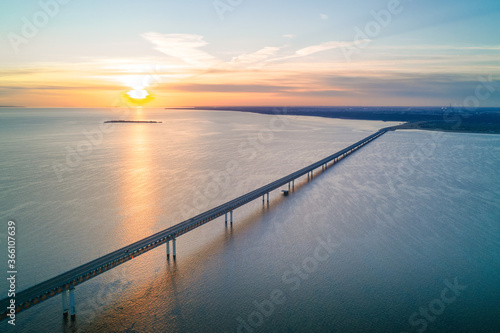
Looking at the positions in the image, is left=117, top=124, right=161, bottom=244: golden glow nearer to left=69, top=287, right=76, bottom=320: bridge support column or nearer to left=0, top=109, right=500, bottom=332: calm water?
left=0, top=109, right=500, bottom=332: calm water

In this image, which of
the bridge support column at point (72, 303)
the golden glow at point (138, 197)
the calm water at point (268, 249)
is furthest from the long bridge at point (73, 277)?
the golden glow at point (138, 197)

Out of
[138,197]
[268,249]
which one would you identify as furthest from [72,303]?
[138,197]

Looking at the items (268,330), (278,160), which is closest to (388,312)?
(268,330)

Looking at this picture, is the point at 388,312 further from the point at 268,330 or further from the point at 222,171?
the point at 222,171

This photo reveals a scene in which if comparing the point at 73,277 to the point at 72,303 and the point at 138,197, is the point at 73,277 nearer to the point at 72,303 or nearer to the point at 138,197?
the point at 72,303

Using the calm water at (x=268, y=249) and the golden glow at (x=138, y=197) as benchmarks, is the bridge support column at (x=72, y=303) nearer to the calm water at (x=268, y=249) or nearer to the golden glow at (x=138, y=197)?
the calm water at (x=268, y=249)

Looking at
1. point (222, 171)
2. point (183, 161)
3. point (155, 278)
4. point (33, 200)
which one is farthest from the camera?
point (183, 161)

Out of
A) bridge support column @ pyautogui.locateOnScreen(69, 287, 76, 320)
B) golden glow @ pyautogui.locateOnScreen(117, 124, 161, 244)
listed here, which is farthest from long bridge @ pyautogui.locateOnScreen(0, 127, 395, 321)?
golden glow @ pyautogui.locateOnScreen(117, 124, 161, 244)

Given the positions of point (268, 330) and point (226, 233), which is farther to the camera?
point (226, 233)
